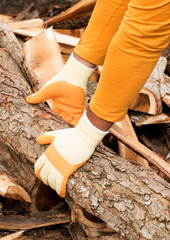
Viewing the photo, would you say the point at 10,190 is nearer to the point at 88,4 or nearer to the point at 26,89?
the point at 26,89

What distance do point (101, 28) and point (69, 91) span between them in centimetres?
46

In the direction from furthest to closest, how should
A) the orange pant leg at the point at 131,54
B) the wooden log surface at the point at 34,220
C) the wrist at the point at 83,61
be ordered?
the wrist at the point at 83,61 < the wooden log surface at the point at 34,220 < the orange pant leg at the point at 131,54

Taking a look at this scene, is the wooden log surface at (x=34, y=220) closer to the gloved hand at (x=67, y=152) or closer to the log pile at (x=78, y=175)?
the log pile at (x=78, y=175)

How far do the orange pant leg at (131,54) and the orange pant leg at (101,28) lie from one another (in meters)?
0.49

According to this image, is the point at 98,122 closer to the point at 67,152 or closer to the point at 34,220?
the point at 67,152

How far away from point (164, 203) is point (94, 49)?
103 cm

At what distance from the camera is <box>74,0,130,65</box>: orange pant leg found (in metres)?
1.45

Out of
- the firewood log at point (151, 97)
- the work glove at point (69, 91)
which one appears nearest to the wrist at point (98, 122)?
the work glove at point (69, 91)

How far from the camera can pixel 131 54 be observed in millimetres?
995

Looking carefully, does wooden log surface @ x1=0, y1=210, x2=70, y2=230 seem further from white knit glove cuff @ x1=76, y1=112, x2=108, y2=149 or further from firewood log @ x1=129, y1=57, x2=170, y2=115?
firewood log @ x1=129, y1=57, x2=170, y2=115

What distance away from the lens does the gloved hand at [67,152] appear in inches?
48.1

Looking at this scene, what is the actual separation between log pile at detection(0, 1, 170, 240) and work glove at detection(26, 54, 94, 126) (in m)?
0.09

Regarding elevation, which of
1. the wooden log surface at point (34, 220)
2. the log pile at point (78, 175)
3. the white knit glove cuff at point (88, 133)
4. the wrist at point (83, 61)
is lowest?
the wooden log surface at point (34, 220)

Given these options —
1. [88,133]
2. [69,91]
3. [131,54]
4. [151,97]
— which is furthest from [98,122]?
[151,97]
